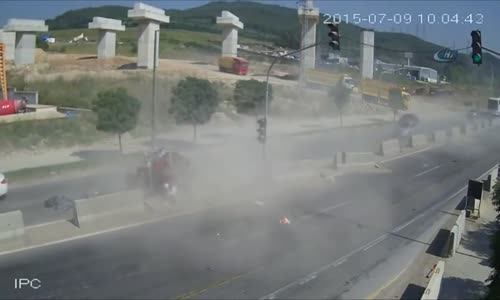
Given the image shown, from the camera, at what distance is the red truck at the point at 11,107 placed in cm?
3638

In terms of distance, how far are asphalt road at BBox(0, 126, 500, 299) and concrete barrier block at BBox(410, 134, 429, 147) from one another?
16.8 meters

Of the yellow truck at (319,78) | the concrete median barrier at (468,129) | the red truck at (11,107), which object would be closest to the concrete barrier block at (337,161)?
the red truck at (11,107)

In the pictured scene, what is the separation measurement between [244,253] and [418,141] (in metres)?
28.5

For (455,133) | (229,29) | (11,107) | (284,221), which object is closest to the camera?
(284,221)

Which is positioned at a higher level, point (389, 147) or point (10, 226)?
point (389, 147)

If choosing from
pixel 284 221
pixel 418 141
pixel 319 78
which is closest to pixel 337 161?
pixel 284 221

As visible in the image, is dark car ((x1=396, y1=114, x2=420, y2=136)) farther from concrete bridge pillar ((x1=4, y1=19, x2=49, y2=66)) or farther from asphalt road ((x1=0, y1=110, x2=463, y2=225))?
concrete bridge pillar ((x1=4, y1=19, x2=49, y2=66))

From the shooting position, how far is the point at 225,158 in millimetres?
29094

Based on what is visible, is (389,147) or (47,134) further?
(389,147)

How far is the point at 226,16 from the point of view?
67188 mm

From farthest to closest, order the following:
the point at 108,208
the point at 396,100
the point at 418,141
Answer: the point at 396,100
the point at 418,141
the point at 108,208

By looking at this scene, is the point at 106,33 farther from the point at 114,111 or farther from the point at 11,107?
the point at 114,111

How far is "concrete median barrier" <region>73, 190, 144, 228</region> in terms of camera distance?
49.9ft

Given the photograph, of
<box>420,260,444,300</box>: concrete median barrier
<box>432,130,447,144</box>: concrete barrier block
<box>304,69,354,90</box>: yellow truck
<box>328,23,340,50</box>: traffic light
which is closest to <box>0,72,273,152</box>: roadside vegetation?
<box>432,130,447,144</box>: concrete barrier block
